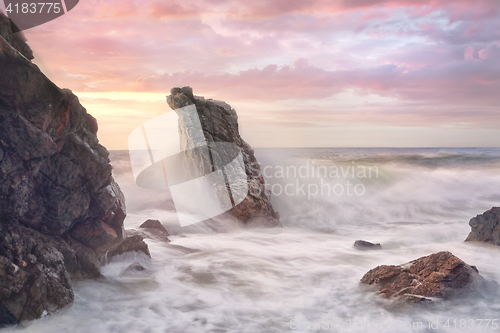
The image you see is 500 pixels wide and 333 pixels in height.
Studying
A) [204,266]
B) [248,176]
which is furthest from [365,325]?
[248,176]

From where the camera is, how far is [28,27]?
4.77 meters

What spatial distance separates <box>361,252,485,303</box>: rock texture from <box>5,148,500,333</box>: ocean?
179mm

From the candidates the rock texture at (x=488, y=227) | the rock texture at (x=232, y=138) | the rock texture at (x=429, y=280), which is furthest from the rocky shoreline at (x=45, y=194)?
the rock texture at (x=488, y=227)

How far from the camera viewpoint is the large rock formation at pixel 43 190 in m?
4.01

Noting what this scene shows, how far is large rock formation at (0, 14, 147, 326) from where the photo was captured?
13.1 ft

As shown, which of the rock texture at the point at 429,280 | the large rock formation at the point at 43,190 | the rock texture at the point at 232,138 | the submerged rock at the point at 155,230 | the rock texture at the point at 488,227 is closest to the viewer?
the large rock formation at the point at 43,190

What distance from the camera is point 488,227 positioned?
7863 mm

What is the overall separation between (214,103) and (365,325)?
30.6 ft

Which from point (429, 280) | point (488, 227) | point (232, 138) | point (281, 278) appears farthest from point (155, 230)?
point (488, 227)

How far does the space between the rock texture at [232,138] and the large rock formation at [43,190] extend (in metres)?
5.76

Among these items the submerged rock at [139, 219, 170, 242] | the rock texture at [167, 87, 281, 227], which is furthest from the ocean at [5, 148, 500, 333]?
the rock texture at [167, 87, 281, 227]

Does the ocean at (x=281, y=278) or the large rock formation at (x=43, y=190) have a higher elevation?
the large rock formation at (x=43, y=190)

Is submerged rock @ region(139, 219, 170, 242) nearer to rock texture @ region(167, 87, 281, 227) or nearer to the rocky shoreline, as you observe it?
the rocky shoreline

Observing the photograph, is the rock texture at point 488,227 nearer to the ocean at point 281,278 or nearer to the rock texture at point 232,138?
the ocean at point 281,278
